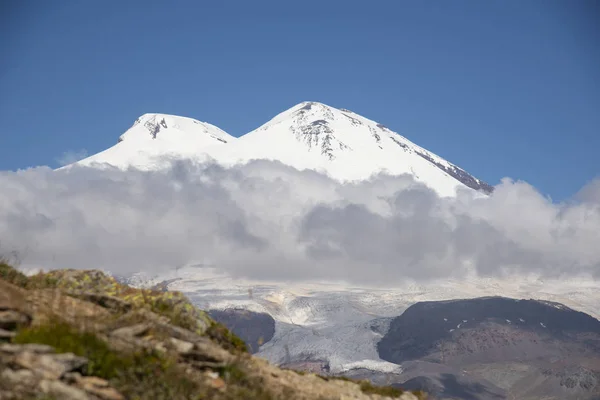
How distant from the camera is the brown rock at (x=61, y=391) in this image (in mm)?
12741

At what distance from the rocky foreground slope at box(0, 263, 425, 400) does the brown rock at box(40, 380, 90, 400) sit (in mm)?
18

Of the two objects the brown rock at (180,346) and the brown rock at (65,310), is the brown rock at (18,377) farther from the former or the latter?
the brown rock at (180,346)

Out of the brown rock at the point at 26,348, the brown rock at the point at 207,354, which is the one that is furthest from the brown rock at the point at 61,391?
the brown rock at the point at 207,354

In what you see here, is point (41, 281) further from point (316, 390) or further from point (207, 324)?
point (316, 390)

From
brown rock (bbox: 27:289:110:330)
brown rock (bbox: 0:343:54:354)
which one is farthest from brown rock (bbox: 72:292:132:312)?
brown rock (bbox: 0:343:54:354)

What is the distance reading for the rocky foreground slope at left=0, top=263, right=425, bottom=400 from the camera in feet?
44.7

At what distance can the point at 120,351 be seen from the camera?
15664 millimetres

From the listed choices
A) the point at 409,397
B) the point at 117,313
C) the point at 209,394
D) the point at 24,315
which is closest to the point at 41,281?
the point at 117,313

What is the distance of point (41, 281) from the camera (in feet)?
66.5

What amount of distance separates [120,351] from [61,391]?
2.82 m

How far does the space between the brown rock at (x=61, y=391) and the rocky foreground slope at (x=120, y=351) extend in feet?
0.06

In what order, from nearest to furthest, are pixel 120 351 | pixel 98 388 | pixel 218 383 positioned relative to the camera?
pixel 98 388 < pixel 120 351 < pixel 218 383

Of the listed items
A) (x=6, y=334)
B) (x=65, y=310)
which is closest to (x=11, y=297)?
(x=65, y=310)

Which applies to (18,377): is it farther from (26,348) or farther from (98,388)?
(98,388)
